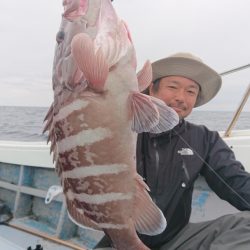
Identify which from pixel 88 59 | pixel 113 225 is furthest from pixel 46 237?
pixel 88 59

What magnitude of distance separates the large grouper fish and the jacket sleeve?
0.86 m

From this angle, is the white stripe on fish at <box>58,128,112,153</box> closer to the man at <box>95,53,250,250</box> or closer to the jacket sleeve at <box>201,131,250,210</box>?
the man at <box>95,53,250,250</box>

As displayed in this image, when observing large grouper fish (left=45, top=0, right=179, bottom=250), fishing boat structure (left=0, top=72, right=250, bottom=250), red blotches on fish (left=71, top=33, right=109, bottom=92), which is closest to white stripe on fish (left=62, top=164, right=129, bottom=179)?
large grouper fish (left=45, top=0, right=179, bottom=250)

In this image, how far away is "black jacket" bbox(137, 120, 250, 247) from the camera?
2273 millimetres

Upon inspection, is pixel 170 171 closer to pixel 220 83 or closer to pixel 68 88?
pixel 220 83

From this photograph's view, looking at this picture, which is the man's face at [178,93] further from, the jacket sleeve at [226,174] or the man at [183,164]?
the jacket sleeve at [226,174]

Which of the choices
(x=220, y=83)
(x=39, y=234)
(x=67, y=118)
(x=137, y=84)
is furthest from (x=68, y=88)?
(x=39, y=234)

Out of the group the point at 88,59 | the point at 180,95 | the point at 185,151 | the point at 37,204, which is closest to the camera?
the point at 88,59

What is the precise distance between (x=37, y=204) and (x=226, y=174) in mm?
2808

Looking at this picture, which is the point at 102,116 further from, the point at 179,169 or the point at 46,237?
the point at 46,237

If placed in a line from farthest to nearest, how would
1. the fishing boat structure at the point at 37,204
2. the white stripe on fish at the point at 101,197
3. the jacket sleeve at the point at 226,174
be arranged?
the fishing boat structure at the point at 37,204 → the jacket sleeve at the point at 226,174 → the white stripe on fish at the point at 101,197

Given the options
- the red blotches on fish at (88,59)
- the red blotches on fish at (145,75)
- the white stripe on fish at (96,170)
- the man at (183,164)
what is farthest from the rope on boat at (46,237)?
the red blotches on fish at (88,59)

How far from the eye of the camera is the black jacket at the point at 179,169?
7.46 feet

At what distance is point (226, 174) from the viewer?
2.25 m
